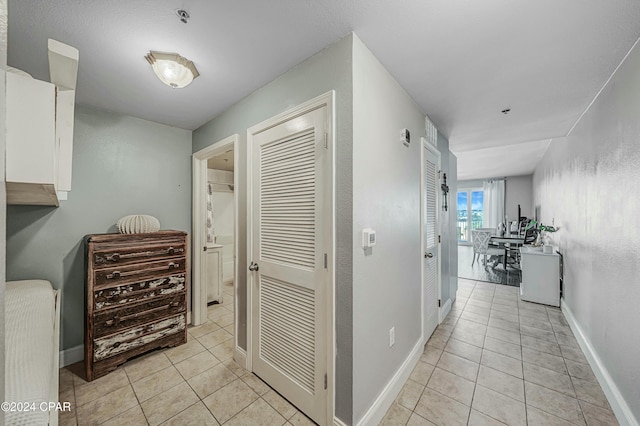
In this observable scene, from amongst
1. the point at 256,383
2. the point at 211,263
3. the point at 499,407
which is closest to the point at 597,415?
the point at 499,407

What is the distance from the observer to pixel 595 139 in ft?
7.02

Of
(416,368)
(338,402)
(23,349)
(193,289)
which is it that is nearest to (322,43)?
(23,349)

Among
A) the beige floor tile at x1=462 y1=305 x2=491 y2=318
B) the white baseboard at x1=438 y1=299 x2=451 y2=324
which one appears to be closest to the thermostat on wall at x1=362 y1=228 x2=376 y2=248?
the white baseboard at x1=438 y1=299 x2=451 y2=324

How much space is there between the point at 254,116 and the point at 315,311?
161 centimetres

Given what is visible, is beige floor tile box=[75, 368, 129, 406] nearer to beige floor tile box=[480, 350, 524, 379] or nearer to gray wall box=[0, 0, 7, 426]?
gray wall box=[0, 0, 7, 426]

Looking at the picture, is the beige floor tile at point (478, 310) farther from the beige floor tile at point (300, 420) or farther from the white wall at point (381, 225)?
the beige floor tile at point (300, 420)

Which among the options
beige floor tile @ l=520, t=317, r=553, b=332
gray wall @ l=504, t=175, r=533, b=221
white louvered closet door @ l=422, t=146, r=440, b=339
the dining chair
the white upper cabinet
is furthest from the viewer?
gray wall @ l=504, t=175, r=533, b=221

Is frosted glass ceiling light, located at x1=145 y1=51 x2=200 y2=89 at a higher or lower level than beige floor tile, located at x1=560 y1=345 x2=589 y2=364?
higher

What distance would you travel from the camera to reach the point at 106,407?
1.63m

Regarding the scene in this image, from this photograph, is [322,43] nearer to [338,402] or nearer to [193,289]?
[338,402]

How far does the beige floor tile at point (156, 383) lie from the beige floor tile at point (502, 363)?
2674 mm

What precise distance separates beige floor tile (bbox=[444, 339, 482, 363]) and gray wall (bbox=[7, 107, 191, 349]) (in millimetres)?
3342

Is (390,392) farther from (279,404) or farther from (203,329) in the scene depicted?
(203,329)

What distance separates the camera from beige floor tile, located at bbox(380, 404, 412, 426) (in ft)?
4.95
